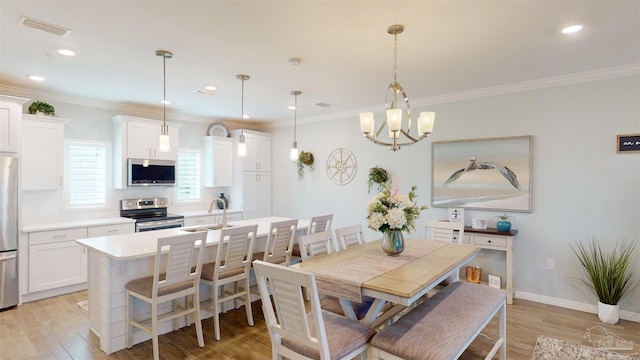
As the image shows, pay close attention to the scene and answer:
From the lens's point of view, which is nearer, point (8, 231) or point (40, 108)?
point (8, 231)

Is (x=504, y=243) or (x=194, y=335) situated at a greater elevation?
(x=504, y=243)

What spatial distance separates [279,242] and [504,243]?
8.39 ft

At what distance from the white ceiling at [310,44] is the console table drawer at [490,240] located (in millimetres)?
1816

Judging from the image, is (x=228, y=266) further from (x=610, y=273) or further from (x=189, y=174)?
(x=610, y=273)

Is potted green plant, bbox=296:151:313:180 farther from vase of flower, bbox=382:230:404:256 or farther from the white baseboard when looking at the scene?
the white baseboard

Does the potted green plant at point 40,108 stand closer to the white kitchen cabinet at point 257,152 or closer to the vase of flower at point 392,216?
the white kitchen cabinet at point 257,152

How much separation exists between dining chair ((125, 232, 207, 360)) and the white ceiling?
5.35 feet

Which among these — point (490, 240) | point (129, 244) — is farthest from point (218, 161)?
point (490, 240)

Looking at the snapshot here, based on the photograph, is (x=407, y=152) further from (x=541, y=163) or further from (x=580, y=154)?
(x=580, y=154)

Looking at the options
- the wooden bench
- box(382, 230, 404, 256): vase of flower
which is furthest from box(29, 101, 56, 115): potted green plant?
the wooden bench

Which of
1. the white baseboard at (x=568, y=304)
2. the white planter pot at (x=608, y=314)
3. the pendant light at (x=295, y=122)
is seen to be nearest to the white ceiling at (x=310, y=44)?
the pendant light at (x=295, y=122)

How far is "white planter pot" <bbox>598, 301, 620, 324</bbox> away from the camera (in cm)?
336

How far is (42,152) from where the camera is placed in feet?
13.9

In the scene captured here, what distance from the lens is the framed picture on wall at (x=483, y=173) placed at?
403 cm
